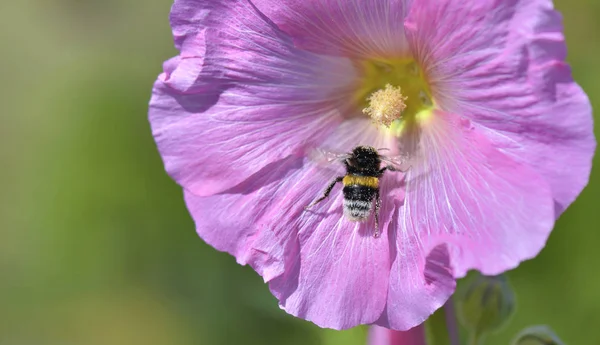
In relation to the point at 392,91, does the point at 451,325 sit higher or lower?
lower

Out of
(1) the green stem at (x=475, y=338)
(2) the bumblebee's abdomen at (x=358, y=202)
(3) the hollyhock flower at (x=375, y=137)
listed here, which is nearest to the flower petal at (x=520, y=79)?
(3) the hollyhock flower at (x=375, y=137)

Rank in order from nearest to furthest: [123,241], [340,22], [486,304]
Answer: [340,22] < [486,304] < [123,241]

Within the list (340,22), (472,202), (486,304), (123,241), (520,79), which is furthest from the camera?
(123,241)

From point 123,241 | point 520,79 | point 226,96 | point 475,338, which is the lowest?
point 123,241

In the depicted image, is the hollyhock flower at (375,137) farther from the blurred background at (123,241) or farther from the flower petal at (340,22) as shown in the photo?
the blurred background at (123,241)

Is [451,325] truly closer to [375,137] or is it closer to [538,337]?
[538,337]

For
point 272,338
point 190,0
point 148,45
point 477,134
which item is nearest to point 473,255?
point 477,134

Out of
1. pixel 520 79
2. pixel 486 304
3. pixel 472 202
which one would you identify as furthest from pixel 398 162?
pixel 486 304

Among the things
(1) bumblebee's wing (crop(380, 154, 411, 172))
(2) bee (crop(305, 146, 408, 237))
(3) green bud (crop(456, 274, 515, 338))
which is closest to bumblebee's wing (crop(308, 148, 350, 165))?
(2) bee (crop(305, 146, 408, 237))
